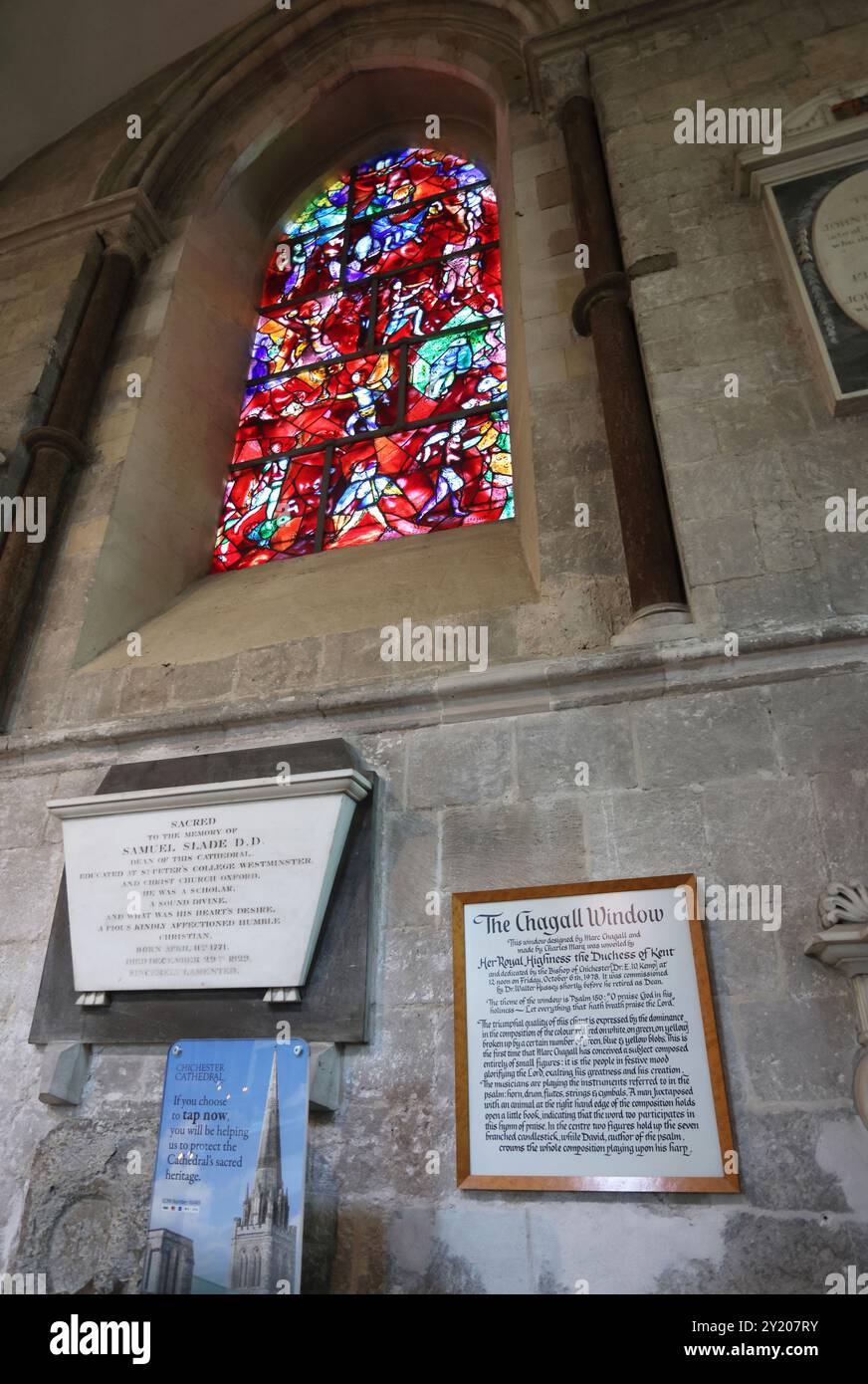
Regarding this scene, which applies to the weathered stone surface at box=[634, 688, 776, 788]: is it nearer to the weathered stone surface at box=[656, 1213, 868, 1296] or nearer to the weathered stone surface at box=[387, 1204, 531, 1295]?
the weathered stone surface at box=[656, 1213, 868, 1296]

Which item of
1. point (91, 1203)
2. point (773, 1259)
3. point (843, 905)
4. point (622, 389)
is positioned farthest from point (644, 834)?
point (91, 1203)

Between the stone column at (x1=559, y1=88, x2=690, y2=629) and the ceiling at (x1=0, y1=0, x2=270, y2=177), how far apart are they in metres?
3.21

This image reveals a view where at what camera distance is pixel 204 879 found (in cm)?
268

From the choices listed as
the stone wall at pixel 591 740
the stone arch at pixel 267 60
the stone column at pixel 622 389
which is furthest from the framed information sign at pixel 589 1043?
the stone arch at pixel 267 60

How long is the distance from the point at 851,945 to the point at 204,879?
1788 millimetres

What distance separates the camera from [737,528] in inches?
108

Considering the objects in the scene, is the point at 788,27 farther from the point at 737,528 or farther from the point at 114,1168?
the point at 114,1168

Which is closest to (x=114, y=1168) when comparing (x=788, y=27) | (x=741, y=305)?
(x=741, y=305)

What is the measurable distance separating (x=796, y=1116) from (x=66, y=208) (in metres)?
5.81

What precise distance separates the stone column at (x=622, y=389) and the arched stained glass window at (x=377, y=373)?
2.67 feet

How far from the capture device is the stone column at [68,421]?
3621 millimetres

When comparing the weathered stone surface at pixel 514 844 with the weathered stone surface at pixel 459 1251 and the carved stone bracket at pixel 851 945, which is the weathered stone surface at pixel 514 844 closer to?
the carved stone bracket at pixel 851 945

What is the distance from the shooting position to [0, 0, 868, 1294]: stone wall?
80.4 inches

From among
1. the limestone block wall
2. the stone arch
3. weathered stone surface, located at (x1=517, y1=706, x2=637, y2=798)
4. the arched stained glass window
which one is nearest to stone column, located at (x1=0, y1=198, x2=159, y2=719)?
the stone arch
